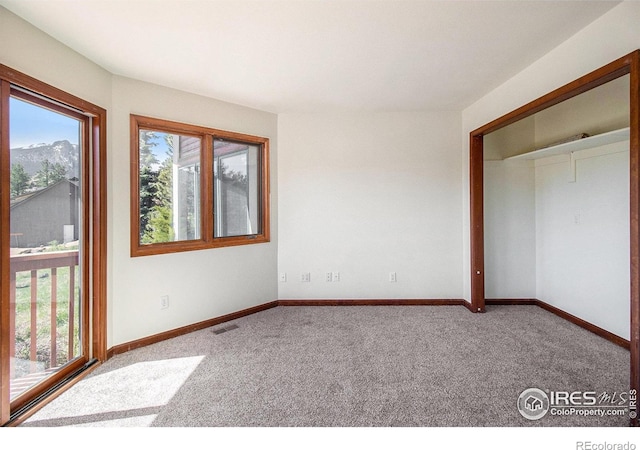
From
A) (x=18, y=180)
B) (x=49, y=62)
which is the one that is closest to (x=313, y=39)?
(x=49, y=62)

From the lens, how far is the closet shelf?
2549mm

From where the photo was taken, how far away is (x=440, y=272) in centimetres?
391

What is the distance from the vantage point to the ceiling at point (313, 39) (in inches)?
72.9

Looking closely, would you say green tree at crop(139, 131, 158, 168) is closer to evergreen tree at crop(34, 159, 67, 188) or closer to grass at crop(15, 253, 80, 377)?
evergreen tree at crop(34, 159, 67, 188)

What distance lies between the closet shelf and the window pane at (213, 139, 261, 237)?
323cm

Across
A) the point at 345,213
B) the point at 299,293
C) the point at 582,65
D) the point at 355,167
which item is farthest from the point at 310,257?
the point at 582,65

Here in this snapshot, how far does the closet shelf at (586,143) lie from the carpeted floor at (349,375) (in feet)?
6.07

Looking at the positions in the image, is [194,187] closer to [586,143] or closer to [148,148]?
[148,148]

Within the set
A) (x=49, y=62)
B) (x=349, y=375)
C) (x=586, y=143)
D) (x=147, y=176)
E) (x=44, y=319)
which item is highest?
(x=49, y=62)

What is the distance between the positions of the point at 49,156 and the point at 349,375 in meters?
2.72

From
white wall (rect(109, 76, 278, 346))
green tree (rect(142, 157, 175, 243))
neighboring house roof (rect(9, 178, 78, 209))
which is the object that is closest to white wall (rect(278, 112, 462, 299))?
white wall (rect(109, 76, 278, 346))

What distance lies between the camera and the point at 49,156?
2.17 m

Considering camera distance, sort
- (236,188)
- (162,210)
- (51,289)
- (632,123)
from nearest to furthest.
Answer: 1. (632,123)
2. (51,289)
3. (162,210)
4. (236,188)

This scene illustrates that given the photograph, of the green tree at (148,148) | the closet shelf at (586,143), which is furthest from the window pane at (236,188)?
the closet shelf at (586,143)
